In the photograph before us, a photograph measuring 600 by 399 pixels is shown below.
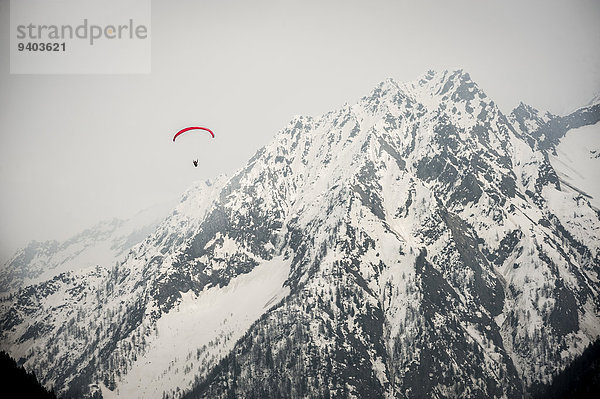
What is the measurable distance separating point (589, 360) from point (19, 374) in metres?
215

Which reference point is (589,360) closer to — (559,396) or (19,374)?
(559,396)

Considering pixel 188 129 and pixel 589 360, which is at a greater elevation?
pixel 188 129

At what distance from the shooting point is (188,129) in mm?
152375

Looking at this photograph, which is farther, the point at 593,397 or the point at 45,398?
the point at 593,397

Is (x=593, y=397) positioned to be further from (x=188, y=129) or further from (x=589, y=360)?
(x=188, y=129)

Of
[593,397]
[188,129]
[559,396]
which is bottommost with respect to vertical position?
[559,396]

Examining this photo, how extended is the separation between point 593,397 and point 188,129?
526 feet

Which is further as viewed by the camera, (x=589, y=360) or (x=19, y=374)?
(x=589, y=360)

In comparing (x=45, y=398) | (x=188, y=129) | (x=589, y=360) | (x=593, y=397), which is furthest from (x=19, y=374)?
(x=589, y=360)

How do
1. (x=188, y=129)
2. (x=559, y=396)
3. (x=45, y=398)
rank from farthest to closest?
(x=559, y=396), (x=188, y=129), (x=45, y=398)

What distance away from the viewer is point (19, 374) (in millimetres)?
153250

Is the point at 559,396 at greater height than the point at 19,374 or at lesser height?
lesser

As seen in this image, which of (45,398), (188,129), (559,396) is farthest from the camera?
(559,396)

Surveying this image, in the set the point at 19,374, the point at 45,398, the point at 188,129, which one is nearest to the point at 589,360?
the point at 188,129
